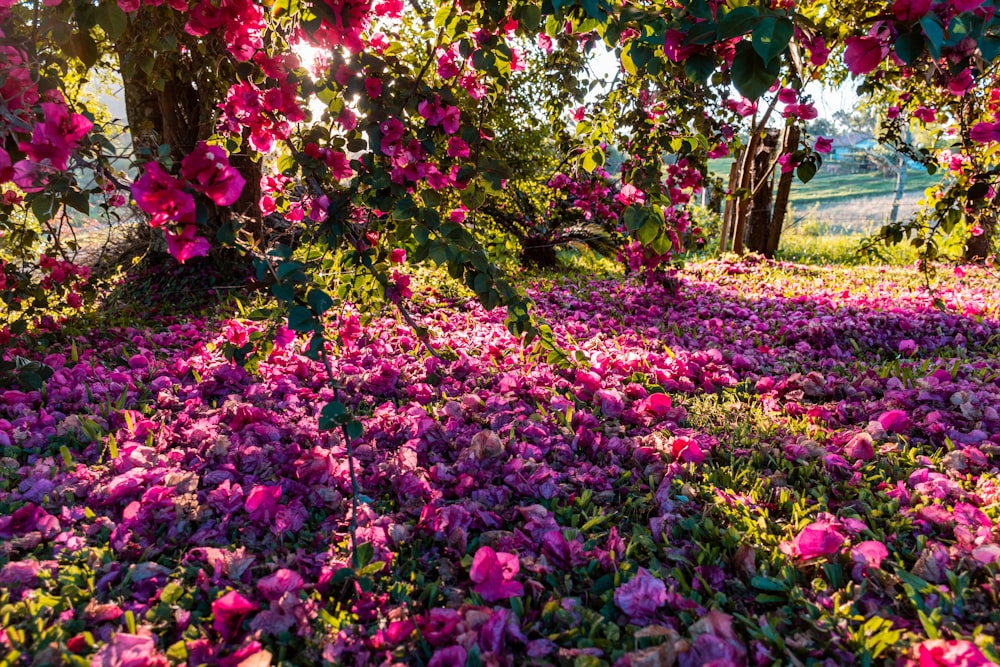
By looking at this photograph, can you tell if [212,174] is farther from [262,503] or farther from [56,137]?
[262,503]

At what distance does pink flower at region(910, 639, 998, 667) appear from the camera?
1.26 metres

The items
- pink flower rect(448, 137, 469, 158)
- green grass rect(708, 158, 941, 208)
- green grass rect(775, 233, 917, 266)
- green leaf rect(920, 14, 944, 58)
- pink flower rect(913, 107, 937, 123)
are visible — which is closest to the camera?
green leaf rect(920, 14, 944, 58)

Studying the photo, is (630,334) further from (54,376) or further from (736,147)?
(54,376)

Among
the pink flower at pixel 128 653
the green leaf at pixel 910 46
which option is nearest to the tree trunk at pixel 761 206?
the green leaf at pixel 910 46

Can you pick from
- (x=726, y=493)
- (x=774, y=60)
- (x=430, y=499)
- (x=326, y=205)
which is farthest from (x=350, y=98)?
(x=726, y=493)

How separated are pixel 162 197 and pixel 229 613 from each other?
99 centimetres

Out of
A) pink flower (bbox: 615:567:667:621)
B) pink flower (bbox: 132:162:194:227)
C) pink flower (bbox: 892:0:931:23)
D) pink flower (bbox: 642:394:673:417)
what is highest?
pink flower (bbox: 892:0:931:23)

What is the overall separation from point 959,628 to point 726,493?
2.31 feet

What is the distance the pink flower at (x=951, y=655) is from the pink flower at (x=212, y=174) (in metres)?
1.76

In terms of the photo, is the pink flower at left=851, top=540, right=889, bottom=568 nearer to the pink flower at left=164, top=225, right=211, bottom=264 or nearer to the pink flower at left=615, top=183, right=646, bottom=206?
the pink flower at left=615, top=183, right=646, bottom=206

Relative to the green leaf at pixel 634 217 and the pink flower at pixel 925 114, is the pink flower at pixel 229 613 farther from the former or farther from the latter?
the pink flower at pixel 925 114

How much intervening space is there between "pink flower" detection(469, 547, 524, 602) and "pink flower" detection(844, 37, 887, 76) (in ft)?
4.88

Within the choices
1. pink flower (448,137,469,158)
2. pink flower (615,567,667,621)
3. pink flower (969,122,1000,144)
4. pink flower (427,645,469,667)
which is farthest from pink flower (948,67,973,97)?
pink flower (427,645,469,667)

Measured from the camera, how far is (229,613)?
1.49 m
